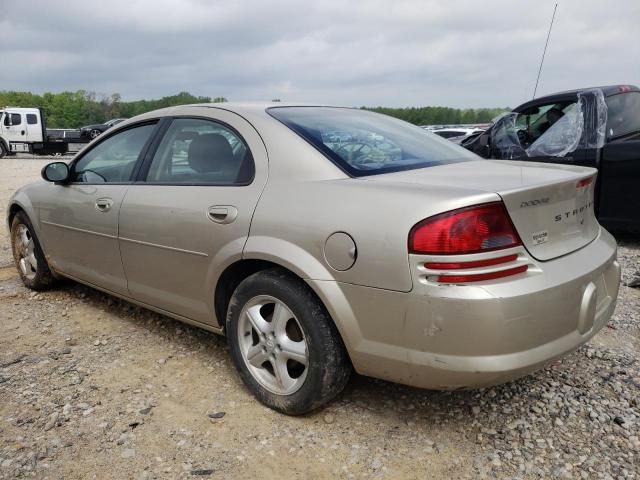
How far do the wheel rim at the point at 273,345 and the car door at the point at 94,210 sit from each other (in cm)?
111

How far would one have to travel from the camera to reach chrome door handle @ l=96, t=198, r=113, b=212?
3301mm

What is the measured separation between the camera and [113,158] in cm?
362

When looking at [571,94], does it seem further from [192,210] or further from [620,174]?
[192,210]

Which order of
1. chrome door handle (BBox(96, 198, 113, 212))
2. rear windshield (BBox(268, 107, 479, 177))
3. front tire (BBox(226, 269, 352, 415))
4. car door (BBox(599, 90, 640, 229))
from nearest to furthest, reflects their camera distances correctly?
1. front tire (BBox(226, 269, 352, 415))
2. rear windshield (BBox(268, 107, 479, 177))
3. chrome door handle (BBox(96, 198, 113, 212))
4. car door (BBox(599, 90, 640, 229))

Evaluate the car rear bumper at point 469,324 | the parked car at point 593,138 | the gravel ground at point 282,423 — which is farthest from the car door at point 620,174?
the car rear bumper at point 469,324

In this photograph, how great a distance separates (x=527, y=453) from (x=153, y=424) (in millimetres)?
1631

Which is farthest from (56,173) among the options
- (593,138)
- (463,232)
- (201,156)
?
(593,138)

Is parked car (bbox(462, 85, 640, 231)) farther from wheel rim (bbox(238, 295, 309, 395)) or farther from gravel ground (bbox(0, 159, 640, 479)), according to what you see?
wheel rim (bbox(238, 295, 309, 395))

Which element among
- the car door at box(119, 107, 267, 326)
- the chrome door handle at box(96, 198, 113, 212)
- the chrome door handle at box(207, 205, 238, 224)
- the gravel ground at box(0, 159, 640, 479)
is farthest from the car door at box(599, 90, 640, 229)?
the chrome door handle at box(96, 198, 113, 212)

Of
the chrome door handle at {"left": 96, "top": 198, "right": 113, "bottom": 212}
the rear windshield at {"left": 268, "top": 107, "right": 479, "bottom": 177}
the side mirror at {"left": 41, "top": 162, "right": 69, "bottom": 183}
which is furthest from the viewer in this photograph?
the side mirror at {"left": 41, "top": 162, "right": 69, "bottom": 183}

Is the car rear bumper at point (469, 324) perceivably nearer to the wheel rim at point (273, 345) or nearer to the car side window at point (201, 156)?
the wheel rim at point (273, 345)

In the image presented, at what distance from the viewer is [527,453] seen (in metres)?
2.21

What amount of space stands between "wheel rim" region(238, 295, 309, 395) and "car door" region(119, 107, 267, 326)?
10.4 inches

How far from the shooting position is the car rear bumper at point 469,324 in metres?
1.93
